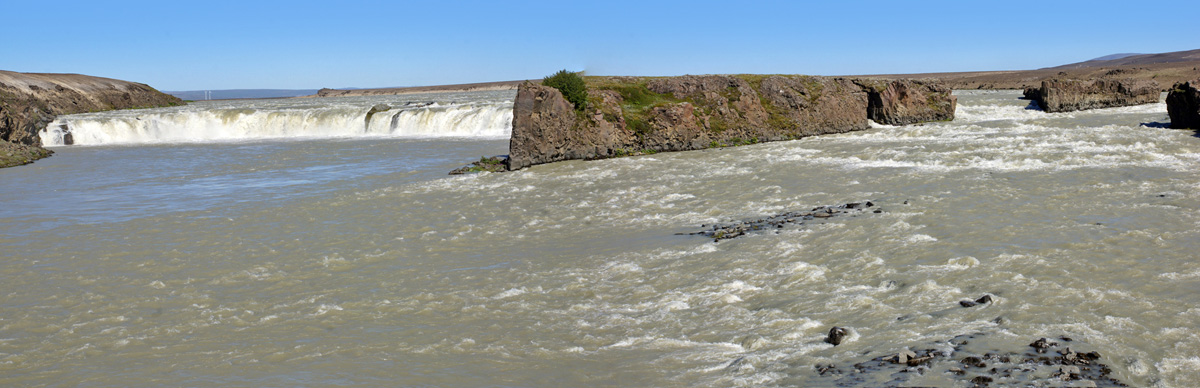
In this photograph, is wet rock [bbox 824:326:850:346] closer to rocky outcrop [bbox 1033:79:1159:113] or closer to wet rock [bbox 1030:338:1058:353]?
wet rock [bbox 1030:338:1058:353]

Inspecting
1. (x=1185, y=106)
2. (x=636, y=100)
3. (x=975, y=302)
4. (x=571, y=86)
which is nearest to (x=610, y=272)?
(x=975, y=302)

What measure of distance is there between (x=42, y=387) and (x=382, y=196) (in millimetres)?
11255

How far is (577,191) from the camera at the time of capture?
17.8 metres

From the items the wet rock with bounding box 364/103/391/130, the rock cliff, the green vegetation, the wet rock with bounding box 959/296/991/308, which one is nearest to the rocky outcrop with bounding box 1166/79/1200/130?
the rock cliff

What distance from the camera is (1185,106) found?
22.4 metres

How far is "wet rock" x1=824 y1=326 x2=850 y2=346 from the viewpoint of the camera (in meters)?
6.96

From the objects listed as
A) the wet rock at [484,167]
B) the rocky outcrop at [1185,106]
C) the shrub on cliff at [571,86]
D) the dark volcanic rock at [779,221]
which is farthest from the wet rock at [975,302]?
the rocky outcrop at [1185,106]

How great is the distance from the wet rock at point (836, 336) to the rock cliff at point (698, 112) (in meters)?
16.1

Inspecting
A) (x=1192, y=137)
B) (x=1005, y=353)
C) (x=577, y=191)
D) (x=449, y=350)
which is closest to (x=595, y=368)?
(x=449, y=350)

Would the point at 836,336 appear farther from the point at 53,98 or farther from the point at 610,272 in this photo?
the point at 53,98

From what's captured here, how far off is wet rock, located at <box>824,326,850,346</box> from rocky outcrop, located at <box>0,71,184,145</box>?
1535 inches

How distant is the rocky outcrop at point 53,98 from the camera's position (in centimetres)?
3781

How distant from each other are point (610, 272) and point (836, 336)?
374 centimetres

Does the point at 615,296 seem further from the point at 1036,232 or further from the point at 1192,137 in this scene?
the point at 1192,137
